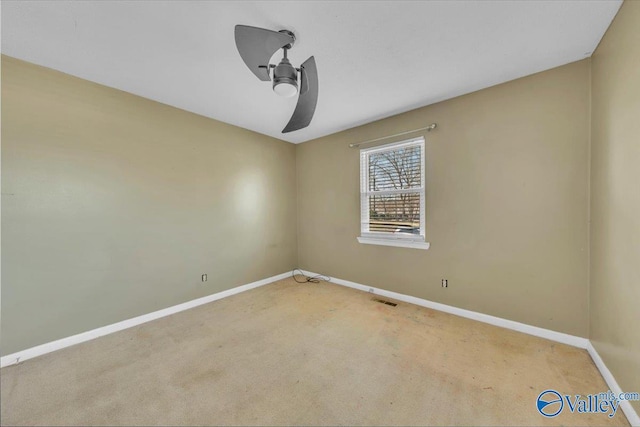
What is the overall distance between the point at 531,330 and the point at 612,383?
2.22ft

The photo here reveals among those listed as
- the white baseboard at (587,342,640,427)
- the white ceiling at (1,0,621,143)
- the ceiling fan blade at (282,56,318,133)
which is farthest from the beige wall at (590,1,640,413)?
the ceiling fan blade at (282,56,318,133)

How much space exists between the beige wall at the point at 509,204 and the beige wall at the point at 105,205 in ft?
7.33

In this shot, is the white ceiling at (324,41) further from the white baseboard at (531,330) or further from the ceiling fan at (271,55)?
the white baseboard at (531,330)

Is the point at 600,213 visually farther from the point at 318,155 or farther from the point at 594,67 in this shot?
the point at 318,155

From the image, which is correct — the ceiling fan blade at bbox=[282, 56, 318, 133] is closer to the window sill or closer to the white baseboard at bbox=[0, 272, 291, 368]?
the window sill

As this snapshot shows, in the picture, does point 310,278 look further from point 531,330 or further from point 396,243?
point 531,330

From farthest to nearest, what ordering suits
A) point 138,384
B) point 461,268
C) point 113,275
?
point 461,268
point 113,275
point 138,384

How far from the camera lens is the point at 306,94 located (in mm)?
1909

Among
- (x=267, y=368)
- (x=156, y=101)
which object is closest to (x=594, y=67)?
(x=267, y=368)

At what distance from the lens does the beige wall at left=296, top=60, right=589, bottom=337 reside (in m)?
2.02

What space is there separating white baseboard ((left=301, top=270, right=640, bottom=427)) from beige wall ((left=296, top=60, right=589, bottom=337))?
2.1 inches

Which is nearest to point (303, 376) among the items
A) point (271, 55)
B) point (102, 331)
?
point (102, 331)

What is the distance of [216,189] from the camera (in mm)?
3182

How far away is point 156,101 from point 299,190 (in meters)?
2.35
